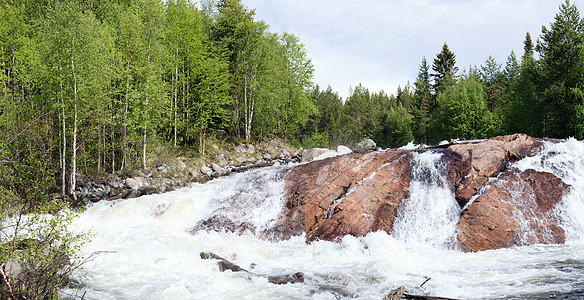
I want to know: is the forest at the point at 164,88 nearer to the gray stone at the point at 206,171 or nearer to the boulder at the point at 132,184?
the boulder at the point at 132,184

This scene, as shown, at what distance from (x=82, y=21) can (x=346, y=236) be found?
19.2 meters

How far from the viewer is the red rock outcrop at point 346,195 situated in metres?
13.2

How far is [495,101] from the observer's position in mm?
50062

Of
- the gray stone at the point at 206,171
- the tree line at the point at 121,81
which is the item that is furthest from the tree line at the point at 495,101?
the gray stone at the point at 206,171

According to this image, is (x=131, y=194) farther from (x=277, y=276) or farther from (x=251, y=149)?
(x=251, y=149)

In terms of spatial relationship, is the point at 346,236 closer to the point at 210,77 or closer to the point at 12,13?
the point at 210,77

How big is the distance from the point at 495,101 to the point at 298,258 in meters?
49.8

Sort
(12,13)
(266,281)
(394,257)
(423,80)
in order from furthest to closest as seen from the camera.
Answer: (423,80)
(12,13)
(394,257)
(266,281)

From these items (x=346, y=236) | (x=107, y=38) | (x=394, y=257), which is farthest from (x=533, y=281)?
(x=107, y=38)

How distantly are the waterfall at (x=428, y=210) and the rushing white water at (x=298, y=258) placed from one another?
0.06 metres

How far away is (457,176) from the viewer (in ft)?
45.9

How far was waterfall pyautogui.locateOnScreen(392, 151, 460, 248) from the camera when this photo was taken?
12.6m

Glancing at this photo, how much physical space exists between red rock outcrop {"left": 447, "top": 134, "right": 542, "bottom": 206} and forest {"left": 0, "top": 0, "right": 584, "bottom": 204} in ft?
46.0

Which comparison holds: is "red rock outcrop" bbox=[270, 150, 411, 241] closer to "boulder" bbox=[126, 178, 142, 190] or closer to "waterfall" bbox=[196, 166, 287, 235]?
"waterfall" bbox=[196, 166, 287, 235]
